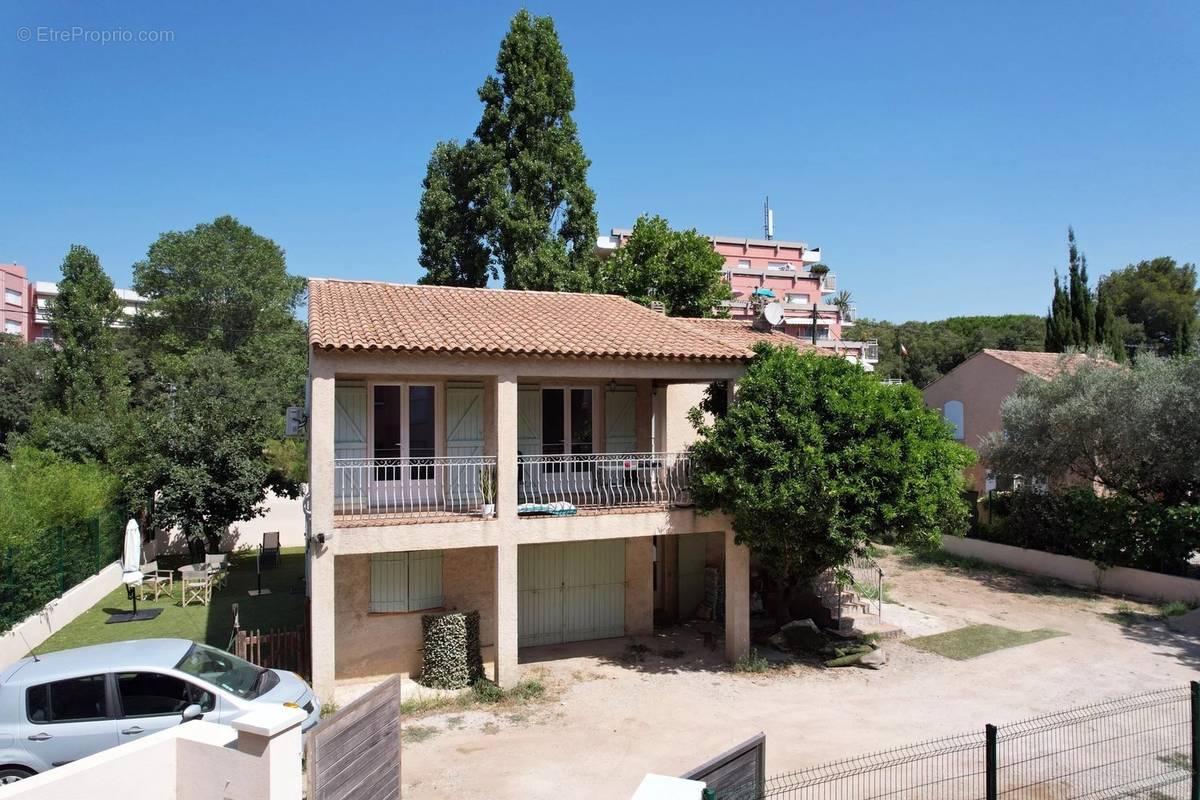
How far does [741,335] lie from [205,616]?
13543 mm

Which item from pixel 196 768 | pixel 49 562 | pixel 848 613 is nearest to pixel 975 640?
pixel 848 613

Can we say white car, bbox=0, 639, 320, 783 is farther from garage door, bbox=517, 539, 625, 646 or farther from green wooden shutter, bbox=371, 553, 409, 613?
garage door, bbox=517, 539, 625, 646

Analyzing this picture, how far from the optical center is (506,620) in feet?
40.4

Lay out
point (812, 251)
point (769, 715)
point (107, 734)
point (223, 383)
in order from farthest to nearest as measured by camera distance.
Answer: point (812, 251) → point (223, 383) → point (769, 715) → point (107, 734)

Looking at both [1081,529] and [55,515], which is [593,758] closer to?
[55,515]

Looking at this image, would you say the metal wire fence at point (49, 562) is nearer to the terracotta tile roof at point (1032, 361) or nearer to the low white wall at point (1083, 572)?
the low white wall at point (1083, 572)

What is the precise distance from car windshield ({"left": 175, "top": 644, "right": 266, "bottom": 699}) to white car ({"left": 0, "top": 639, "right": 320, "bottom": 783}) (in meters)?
0.02

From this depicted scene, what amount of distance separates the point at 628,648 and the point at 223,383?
69.3 ft

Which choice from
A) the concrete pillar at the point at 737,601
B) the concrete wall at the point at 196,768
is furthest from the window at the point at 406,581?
the concrete wall at the point at 196,768

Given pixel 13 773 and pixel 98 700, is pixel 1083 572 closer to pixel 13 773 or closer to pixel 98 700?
pixel 98 700

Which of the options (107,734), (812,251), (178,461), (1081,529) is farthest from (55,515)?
(812,251)

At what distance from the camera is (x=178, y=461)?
826 inches

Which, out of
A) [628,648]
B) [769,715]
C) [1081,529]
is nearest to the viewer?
[769,715]

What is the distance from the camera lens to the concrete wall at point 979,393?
30297mm
